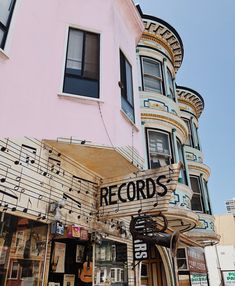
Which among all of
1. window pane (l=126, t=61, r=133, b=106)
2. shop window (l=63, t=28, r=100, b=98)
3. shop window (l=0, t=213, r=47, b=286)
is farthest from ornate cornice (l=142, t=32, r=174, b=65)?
shop window (l=0, t=213, r=47, b=286)

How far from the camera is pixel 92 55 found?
676 cm

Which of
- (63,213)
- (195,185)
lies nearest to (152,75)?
(195,185)

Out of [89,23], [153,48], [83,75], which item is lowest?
[83,75]

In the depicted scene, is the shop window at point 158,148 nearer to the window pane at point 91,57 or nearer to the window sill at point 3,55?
the window pane at point 91,57

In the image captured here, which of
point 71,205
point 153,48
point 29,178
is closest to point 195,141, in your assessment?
point 153,48

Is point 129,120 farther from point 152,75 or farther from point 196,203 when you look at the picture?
point 196,203

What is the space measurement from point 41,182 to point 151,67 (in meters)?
8.10

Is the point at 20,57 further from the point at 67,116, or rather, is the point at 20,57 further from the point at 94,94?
the point at 94,94

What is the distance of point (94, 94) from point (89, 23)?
6.67 ft

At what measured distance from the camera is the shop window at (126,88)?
7.20m

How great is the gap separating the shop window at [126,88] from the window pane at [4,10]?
114 inches

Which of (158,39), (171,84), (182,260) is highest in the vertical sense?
(158,39)

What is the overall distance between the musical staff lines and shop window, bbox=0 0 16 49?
1.86m

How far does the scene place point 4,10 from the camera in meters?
5.14
